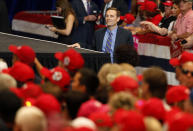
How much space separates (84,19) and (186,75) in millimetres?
4584

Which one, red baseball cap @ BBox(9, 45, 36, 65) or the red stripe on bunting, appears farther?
the red stripe on bunting

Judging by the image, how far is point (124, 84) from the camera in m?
4.86

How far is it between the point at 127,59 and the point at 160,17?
2505 mm

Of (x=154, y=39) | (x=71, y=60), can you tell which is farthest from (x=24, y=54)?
(x=154, y=39)

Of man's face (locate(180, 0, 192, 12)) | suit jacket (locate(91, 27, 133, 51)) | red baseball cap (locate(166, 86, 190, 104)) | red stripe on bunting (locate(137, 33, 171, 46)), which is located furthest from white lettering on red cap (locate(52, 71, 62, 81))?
red stripe on bunting (locate(137, 33, 171, 46))

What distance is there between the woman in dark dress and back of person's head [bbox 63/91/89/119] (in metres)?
5.03

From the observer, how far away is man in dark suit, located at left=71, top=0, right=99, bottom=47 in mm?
10043

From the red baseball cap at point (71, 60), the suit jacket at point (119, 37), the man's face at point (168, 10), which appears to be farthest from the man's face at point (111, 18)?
the red baseball cap at point (71, 60)

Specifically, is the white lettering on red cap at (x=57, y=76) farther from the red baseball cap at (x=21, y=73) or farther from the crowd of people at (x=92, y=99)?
the red baseball cap at (x=21, y=73)

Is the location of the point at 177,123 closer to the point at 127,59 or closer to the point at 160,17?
the point at 127,59

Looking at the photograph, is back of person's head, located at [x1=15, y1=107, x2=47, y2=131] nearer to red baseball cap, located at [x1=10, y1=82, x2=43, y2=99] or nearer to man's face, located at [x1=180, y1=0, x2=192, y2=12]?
red baseball cap, located at [x1=10, y1=82, x2=43, y2=99]

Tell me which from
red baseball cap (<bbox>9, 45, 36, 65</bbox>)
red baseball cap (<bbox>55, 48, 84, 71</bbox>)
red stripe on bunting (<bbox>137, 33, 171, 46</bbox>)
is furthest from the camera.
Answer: red stripe on bunting (<bbox>137, 33, 171, 46</bbox>)

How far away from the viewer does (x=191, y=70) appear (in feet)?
19.0

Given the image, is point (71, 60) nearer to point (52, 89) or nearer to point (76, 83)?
point (76, 83)
